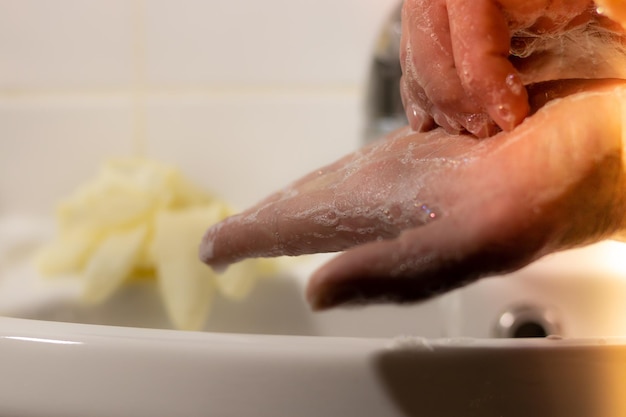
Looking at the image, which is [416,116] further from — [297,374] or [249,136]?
[249,136]

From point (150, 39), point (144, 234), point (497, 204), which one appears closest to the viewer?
point (497, 204)

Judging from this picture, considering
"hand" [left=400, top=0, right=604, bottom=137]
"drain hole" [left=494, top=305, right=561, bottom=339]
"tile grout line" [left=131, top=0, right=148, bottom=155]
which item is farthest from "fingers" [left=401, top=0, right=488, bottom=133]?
"tile grout line" [left=131, top=0, right=148, bottom=155]

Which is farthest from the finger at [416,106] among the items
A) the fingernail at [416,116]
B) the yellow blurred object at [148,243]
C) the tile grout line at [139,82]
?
the tile grout line at [139,82]

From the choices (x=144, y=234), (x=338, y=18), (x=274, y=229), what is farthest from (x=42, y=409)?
(x=338, y=18)

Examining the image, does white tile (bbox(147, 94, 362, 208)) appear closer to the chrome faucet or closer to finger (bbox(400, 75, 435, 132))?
the chrome faucet

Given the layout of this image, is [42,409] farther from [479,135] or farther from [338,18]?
[338,18]

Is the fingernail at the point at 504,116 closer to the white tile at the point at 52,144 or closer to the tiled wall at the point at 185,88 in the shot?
the tiled wall at the point at 185,88
